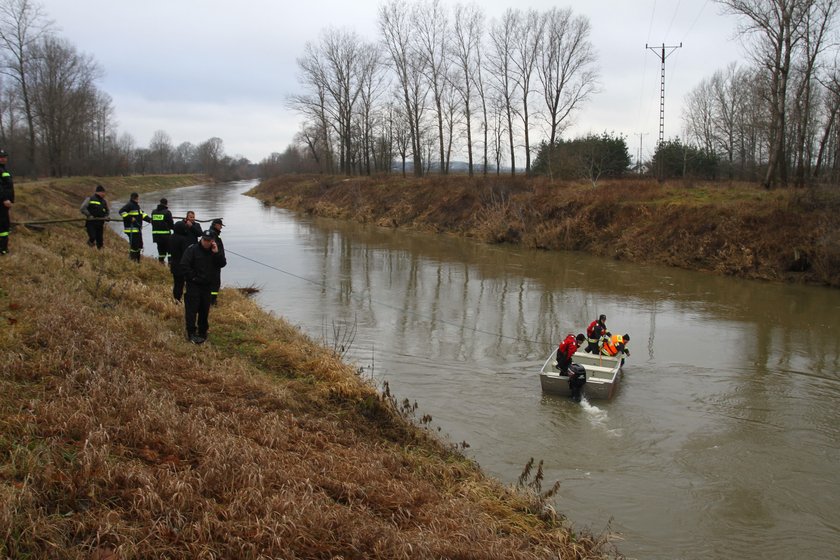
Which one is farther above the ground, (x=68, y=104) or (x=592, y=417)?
(x=68, y=104)

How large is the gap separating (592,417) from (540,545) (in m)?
4.56

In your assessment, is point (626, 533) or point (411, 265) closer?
point (626, 533)

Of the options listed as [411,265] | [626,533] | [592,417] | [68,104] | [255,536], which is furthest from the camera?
[68,104]

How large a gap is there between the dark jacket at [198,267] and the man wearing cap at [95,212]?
20.9ft

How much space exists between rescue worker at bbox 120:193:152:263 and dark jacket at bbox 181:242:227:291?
6.23 metres

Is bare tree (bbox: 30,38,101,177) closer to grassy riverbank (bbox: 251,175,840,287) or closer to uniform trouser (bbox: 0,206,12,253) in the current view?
grassy riverbank (bbox: 251,175,840,287)

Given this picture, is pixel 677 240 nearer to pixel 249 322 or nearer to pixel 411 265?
pixel 411 265

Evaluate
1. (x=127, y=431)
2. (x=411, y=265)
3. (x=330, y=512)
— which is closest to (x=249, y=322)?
(x=127, y=431)

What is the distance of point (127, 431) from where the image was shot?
5.14 meters

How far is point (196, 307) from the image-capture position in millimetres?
9133

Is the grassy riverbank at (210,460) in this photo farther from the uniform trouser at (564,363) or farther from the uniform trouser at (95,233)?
the uniform trouser at (95,233)

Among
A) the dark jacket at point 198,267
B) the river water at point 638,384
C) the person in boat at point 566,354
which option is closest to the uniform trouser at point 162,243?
the river water at point 638,384

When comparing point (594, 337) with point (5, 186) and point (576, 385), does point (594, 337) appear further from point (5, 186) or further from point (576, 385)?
point (5, 186)

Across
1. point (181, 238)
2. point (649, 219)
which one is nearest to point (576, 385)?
point (181, 238)
